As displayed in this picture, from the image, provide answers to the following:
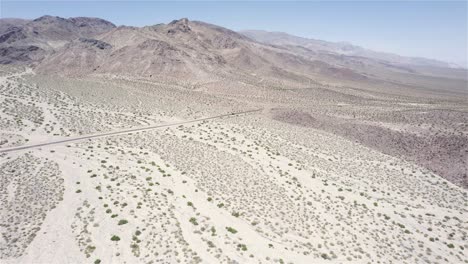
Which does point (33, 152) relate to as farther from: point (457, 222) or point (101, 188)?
point (457, 222)

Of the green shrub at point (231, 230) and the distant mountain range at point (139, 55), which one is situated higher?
the distant mountain range at point (139, 55)

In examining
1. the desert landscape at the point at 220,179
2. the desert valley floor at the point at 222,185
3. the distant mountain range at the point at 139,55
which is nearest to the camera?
the desert valley floor at the point at 222,185

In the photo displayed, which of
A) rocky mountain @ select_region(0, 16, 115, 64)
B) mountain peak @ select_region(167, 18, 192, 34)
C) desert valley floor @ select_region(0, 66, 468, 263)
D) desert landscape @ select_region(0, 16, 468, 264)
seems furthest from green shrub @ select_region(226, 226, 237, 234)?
mountain peak @ select_region(167, 18, 192, 34)

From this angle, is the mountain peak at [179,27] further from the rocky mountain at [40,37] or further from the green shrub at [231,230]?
the green shrub at [231,230]

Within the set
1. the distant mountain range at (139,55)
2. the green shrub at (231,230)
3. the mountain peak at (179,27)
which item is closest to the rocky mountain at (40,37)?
the distant mountain range at (139,55)

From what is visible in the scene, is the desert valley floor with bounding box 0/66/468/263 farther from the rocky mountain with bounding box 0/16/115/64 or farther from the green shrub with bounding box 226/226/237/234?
the rocky mountain with bounding box 0/16/115/64

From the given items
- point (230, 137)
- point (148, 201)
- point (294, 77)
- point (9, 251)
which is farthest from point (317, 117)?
point (294, 77)
